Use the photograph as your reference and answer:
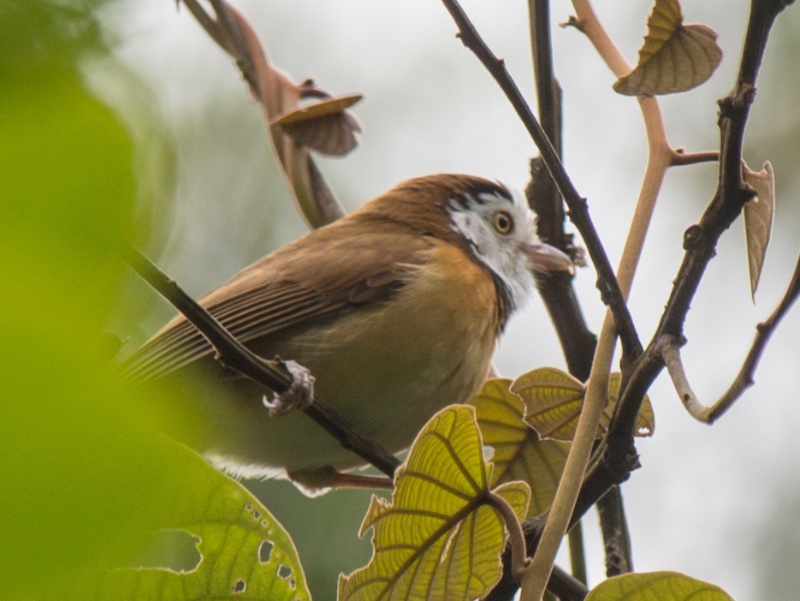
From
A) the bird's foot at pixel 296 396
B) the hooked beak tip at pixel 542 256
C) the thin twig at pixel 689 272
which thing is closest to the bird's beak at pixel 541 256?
the hooked beak tip at pixel 542 256

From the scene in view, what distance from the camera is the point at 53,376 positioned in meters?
0.40

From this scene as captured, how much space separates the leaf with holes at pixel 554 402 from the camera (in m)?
1.96

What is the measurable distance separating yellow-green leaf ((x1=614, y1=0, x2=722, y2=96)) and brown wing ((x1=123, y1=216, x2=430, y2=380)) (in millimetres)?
1820

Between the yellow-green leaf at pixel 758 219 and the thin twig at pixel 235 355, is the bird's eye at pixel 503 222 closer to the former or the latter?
the thin twig at pixel 235 355

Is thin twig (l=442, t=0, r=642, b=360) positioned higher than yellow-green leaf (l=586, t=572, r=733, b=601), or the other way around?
thin twig (l=442, t=0, r=642, b=360)

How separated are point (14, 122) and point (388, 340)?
2.87 metres

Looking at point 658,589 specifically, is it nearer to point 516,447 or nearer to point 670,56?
point 670,56

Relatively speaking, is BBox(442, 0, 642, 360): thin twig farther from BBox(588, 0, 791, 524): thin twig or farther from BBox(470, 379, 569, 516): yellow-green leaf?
BBox(470, 379, 569, 516): yellow-green leaf

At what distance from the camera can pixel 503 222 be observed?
4316mm

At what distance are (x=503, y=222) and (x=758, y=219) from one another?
2730 millimetres

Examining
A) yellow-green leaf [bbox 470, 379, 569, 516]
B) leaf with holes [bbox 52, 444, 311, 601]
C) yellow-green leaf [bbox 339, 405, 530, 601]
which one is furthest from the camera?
yellow-green leaf [bbox 470, 379, 569, 516]

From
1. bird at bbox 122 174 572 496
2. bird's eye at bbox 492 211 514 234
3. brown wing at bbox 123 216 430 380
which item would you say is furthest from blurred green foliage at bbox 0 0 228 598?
bird's eye at bbox 492 211 514 234

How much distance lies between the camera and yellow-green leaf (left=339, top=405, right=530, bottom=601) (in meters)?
1.42

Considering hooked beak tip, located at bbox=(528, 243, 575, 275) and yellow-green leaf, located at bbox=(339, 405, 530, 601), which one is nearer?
yellow-green leaf, located at bbox=(339, 405, 530, 601)
